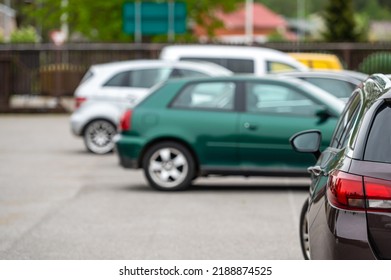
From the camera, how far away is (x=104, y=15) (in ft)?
172

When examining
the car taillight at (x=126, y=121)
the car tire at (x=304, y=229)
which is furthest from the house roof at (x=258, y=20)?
the car tire at (x=304, y=229)

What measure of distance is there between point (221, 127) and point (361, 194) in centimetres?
917

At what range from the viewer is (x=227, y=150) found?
48.1ft

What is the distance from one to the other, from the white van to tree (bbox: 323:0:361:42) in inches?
1956

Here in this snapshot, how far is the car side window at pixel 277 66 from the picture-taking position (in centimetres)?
2398

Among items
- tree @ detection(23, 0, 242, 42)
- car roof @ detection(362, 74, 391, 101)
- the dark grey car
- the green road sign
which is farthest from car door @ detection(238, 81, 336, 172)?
tree @ detection(23, 0, 242, 42)

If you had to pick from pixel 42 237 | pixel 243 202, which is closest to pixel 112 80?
pixel 243 202

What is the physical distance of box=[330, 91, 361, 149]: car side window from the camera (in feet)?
21.5

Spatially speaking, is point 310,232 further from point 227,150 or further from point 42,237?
point 227,150

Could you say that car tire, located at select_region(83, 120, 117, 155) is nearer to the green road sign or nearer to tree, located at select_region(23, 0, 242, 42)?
the green road sign

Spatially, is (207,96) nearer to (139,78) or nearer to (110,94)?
(110,94)

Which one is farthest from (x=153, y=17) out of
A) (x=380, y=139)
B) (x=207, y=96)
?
(x=380, y=139)
